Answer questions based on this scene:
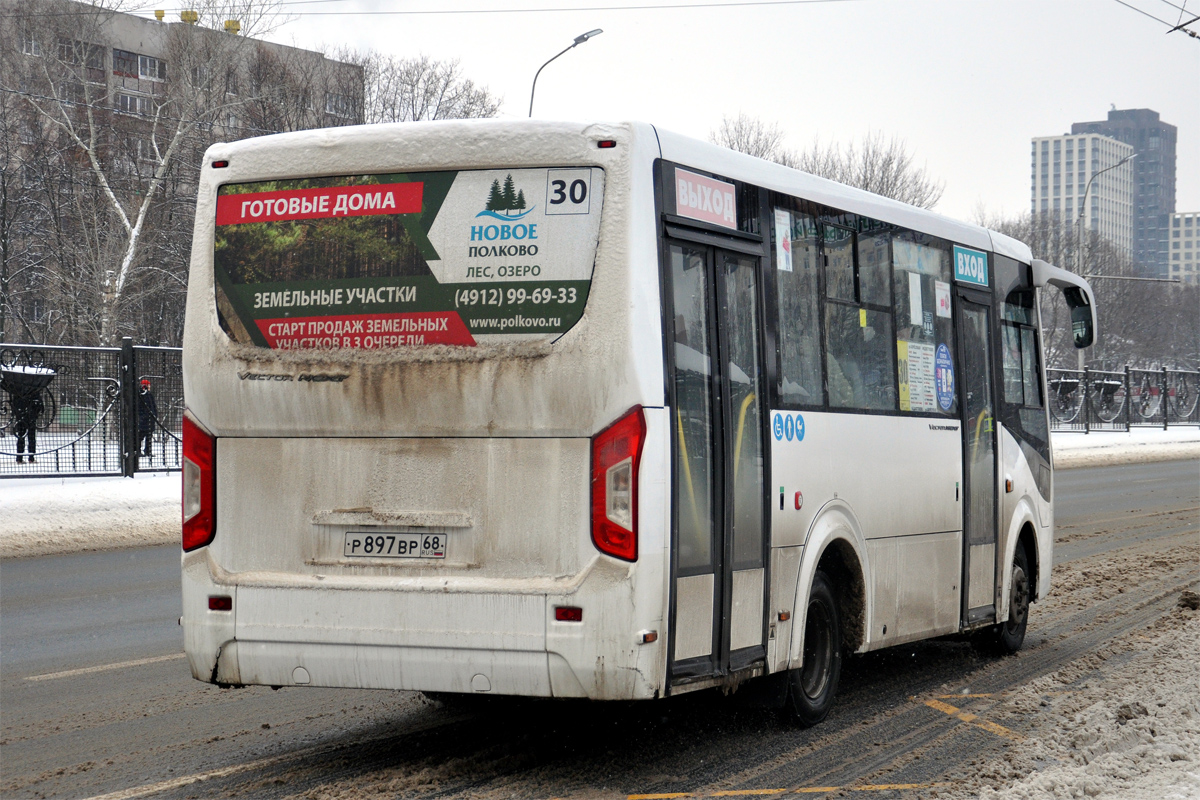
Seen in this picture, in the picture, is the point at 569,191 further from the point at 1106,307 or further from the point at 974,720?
the point at 1106,307

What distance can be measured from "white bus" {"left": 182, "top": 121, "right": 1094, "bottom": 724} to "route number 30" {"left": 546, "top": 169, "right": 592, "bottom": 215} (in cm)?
1

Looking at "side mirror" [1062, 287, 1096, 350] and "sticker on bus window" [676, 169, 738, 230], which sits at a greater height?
"sticker on bus window" [676, 169, 738, 230]

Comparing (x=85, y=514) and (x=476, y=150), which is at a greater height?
(x=476, y=150)

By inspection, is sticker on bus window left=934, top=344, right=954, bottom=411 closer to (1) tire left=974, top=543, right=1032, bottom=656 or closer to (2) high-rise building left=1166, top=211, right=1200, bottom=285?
(1) tire left=974, top=543, right=1032, bottom=656

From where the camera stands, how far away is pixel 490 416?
17.3 feet

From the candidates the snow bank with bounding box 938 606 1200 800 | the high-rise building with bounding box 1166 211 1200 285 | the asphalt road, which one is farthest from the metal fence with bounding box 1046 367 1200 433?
the high-rise building with bounding box 1166 211 1200 285

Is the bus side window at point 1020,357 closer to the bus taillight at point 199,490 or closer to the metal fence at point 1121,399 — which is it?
the bus taillight at point 199,490

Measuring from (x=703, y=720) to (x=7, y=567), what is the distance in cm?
940

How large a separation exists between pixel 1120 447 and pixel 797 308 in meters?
37.8

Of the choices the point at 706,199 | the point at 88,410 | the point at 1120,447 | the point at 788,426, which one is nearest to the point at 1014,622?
the point at 788,426

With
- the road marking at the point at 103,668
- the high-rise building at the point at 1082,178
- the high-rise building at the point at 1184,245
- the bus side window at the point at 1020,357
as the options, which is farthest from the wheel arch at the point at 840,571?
the high-rise building at the point at 1184,245

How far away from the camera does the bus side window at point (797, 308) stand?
6324 mm

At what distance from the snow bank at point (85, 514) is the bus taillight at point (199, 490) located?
10142mm

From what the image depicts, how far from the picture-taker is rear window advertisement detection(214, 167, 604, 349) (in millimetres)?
5250
